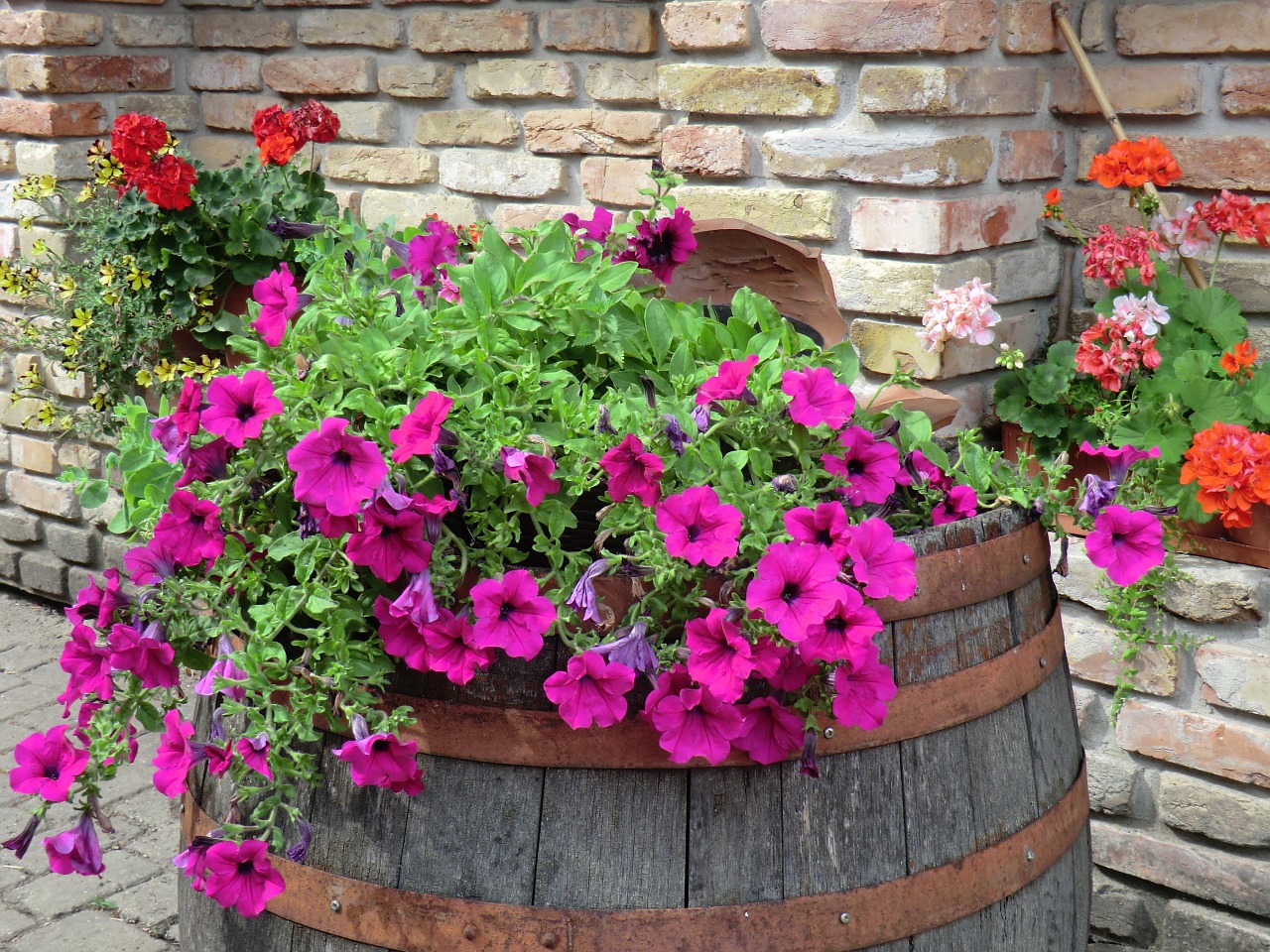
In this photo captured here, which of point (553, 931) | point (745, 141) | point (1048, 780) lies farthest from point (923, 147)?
point (553, 931)

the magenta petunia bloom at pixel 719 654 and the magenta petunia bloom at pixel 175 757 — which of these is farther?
the magenta petunia bloom at pixel 175 757

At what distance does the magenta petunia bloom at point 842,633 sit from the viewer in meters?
1.00

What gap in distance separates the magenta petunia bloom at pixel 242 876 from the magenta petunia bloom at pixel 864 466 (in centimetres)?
59

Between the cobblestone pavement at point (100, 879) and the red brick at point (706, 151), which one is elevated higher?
the red brick at point (706, 151)

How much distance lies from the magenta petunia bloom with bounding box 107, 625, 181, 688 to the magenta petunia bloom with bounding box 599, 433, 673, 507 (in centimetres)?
43

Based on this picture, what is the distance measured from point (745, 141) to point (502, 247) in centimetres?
122

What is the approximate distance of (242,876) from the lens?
1.08 meters

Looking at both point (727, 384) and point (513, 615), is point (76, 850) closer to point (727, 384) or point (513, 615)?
point (513, 615)

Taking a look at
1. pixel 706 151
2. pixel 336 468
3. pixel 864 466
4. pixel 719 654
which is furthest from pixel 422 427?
pixel 706 151

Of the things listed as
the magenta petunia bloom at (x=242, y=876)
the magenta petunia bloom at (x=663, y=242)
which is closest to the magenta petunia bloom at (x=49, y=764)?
the magenta petunia bloom at (x=242, y=876)

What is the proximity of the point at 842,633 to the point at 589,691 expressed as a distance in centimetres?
21

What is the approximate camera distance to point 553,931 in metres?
1.09

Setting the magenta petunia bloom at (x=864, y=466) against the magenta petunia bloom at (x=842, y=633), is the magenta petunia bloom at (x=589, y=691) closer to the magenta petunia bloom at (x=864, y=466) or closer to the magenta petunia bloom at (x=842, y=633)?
the magenta petunia bloom at (x=842, y=633)

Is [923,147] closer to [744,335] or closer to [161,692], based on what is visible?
[744,335]
